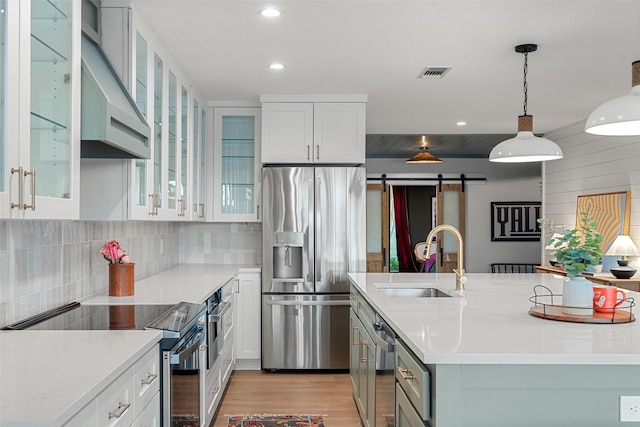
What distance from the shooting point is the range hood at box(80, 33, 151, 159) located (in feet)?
7.07

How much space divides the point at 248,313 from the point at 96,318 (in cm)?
257

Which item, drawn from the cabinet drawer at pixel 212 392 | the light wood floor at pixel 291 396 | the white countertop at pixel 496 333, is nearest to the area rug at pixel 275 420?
the light wood floor at pixel 291 396

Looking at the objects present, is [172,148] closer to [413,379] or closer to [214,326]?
[214,326]

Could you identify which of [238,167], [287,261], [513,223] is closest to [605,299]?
[287,261]

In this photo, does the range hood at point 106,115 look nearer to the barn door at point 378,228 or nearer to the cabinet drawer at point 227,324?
the cabinet drawer at point 227,324

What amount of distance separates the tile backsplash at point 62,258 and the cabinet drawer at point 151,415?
671 millimetres

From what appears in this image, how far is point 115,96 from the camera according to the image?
2.50 m

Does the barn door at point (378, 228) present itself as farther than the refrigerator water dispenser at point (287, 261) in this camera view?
Yes

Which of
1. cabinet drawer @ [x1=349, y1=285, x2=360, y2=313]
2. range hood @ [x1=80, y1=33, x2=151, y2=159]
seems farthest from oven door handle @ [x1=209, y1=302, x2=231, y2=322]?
Result: range hood @ [x1=80, y1=33, x2=151, y2=159]

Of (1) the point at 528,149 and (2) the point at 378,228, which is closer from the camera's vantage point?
(1) the point at 528,149

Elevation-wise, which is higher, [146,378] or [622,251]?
[622,251]

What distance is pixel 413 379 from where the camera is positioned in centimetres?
194

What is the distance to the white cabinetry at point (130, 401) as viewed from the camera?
4.88 ft

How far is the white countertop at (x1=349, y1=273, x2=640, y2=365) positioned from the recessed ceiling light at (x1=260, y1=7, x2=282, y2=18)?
62.2 inches
